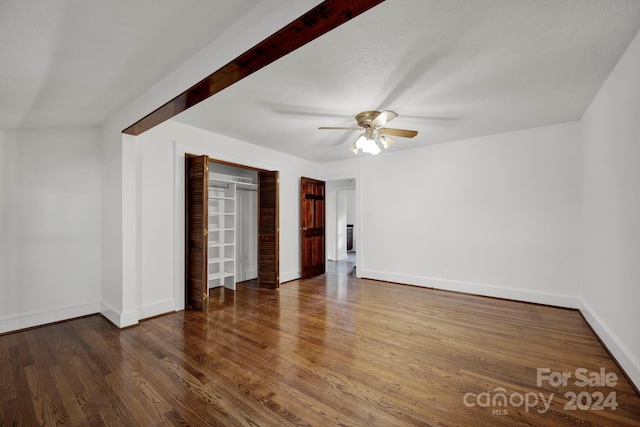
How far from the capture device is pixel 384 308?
3.63 m

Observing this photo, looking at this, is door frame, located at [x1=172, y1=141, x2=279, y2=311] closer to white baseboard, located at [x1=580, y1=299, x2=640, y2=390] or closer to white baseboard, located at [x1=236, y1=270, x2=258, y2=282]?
white baseboard, located at [x1=236, y1=270, x2=258, y2=282]

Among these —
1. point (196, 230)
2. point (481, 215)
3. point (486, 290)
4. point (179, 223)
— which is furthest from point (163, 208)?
point (486, 290)

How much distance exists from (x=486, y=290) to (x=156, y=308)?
464 centimetres

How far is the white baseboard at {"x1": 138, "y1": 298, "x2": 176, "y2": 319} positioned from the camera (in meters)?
3.21

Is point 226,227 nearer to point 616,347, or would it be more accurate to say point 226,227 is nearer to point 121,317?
point 121,317

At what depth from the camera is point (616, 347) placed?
7.42 ft

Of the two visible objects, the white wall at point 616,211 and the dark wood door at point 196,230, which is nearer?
the white wall at point 616,211

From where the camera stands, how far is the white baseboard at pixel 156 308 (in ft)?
10.5

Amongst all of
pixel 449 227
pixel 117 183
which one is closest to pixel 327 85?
pixel 117 183

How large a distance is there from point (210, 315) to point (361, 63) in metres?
3.24

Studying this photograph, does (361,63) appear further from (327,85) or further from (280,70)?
(280,70)

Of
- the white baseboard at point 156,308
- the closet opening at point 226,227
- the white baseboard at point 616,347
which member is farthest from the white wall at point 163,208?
the white baseboard at point 616,347

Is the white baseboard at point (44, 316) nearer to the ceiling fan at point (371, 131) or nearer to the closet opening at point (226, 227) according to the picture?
the closet opening at point (226, 227)

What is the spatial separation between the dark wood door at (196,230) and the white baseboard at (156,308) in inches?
8.4
